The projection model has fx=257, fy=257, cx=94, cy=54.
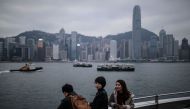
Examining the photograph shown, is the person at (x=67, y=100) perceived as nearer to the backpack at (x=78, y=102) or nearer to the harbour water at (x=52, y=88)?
the backpack at (x=78, y=102)

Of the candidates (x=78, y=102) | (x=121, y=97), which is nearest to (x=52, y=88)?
(x=121, y=97)

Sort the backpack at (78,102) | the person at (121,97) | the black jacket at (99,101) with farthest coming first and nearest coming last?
the person at (121,97), the black jacket at (99,101), the backpack at (78,102)

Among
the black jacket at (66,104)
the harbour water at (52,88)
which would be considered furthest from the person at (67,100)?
the harbour water at (52,88)

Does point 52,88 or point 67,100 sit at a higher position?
point 67,100

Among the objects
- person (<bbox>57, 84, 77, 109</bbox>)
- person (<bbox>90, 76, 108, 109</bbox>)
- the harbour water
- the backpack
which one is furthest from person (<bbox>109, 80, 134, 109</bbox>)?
the harbour water

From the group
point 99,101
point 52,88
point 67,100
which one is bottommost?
point 52,88

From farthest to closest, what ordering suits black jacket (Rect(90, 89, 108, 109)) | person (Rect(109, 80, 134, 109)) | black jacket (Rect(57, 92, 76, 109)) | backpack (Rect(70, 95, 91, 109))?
person (Rect(109, 80, 134, 109))
black jacket (Rect(90, 89, 108, 109))
backpack (Rect(70, 95, 91, 109))
black jacket (Rect(57, 92, 76, 109))

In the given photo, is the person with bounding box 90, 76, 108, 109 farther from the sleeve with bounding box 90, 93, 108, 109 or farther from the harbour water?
the harbour water

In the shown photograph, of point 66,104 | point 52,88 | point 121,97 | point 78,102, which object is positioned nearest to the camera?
point 66,104

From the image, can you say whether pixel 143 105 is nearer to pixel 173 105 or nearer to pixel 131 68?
pixel 173 105

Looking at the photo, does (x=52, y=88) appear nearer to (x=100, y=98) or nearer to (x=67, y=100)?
(x=100, y=98)

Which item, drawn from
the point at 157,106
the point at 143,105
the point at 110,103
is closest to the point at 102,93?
the point at 110,103

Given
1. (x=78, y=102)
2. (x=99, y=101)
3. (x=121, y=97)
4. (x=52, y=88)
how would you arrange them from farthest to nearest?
(x=52, y=88), (x=121, y=97), (x=99, y=101), (x=78, y=102)

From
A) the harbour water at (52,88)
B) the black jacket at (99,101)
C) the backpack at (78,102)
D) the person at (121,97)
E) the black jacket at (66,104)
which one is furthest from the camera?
the harbour water at (52,88)
